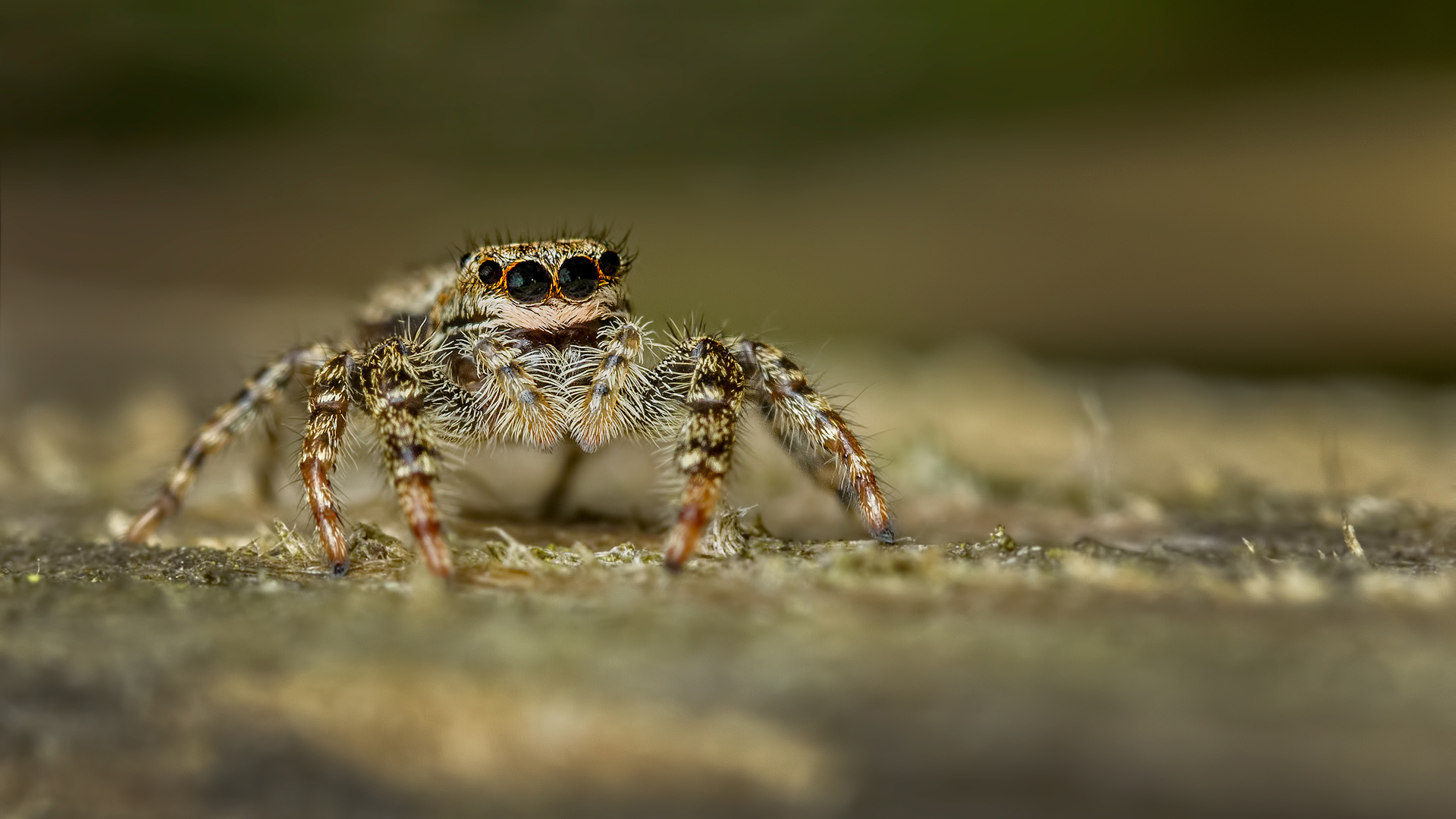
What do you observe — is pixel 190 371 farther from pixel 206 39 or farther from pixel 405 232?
pixel 405 232

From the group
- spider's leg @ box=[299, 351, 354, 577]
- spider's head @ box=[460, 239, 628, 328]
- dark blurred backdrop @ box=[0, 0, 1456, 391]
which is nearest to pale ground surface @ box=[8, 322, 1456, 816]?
spider's leg @ box=[299, 351, 354, 577]

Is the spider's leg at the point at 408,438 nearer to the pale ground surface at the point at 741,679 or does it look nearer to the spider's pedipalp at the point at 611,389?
the pale ground surface at the point at 741,679

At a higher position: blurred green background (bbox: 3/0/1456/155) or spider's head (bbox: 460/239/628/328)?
blurred green background (bbox: 3/0/1456/155)

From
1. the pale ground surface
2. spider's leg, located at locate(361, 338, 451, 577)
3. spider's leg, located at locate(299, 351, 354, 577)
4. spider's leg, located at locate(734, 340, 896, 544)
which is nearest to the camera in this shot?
the pale ground surface

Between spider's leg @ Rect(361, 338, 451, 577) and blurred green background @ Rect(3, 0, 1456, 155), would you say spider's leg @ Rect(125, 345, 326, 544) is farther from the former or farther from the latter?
blurred green background @ Rect(3, 0, 1456, 155)

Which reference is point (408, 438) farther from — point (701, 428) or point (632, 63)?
point (632, 63)
